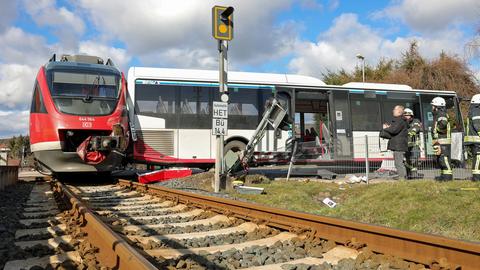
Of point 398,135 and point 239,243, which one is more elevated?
point 398,135

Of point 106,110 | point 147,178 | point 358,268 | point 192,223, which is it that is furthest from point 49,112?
point 358,268

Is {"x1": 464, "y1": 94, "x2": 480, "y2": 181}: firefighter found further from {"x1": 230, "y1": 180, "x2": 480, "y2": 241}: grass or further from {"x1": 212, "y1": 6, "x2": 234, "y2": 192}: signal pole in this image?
{"x1": 212, "y1": 6, "x2": 234, "y2": 192}: signal pole

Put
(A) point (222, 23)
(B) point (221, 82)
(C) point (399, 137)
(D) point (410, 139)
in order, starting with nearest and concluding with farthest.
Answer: (C) point (399, 137)
(D) point (410, 139)
(A) point (222, 23)
(B) point (221, 82)

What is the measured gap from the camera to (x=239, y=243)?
4.55 metres

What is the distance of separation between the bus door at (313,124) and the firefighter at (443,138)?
523 cm

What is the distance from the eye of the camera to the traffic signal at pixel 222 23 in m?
10.8

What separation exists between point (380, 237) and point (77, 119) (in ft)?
32.0

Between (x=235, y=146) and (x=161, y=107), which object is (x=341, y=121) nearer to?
(x=235, y=146)

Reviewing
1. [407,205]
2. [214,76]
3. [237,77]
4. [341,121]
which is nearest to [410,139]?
[407,205]

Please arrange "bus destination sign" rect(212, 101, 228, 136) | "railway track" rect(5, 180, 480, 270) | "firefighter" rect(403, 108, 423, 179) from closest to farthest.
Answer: "railway track" rect(5, 180, 480, 270) < "firefighter" rect(403, 108, 423, 179) < "bus destination sign" rect(212, 101, 228, 136)

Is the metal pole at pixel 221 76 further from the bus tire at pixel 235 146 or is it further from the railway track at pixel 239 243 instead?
the railway track at pixel 239 243

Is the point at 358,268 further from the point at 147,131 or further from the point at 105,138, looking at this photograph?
the point at 147,131

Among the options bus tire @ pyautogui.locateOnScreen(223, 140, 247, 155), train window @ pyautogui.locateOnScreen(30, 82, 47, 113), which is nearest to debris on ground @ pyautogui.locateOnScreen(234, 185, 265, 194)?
bus tire @ pyautogui.locateOnScreen(223, 140, 247, 155)

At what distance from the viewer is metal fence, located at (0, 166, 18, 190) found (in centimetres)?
1171
